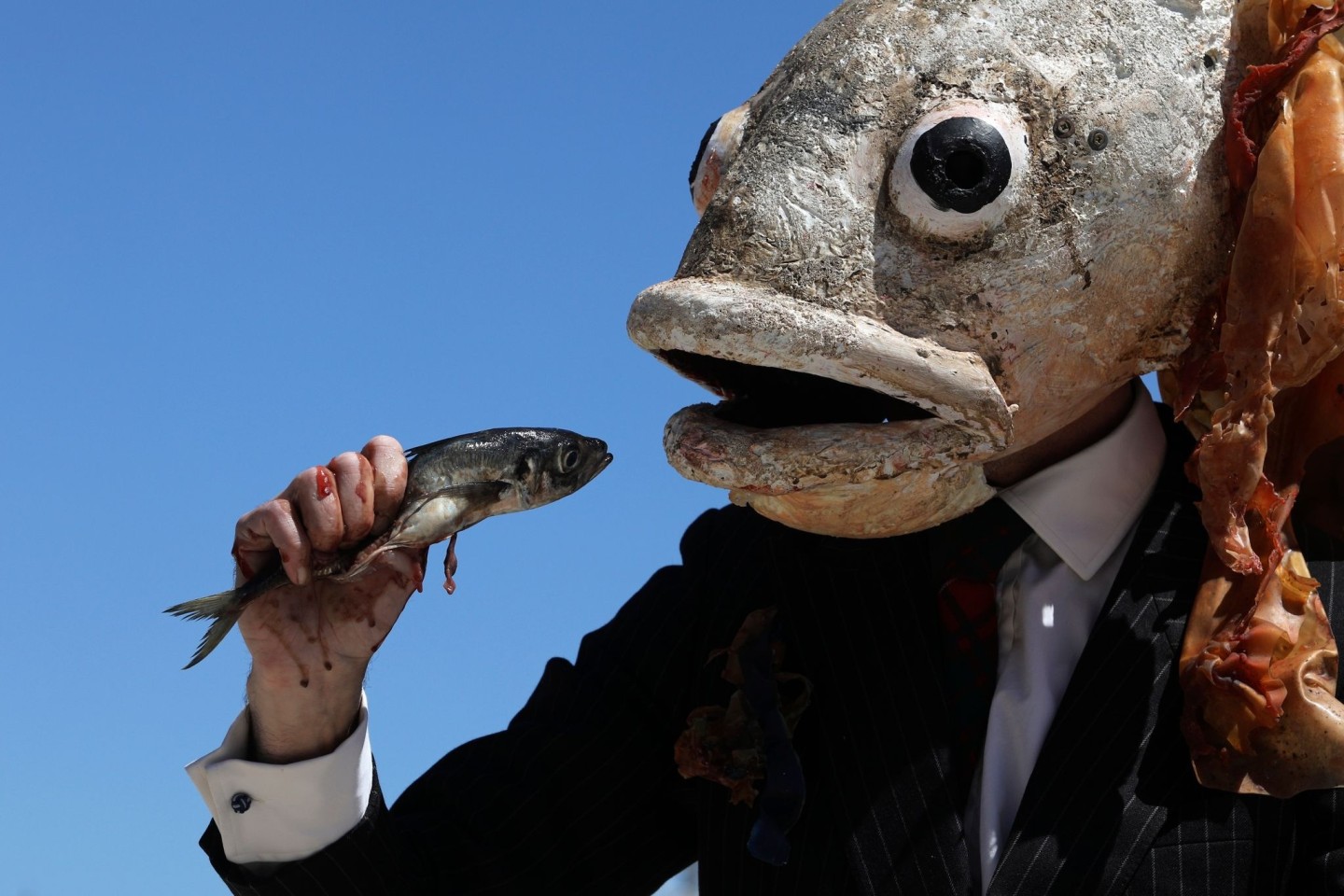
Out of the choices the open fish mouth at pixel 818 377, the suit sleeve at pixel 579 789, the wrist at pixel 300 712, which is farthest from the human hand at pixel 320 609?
the open fish mouth at pixel 818 377

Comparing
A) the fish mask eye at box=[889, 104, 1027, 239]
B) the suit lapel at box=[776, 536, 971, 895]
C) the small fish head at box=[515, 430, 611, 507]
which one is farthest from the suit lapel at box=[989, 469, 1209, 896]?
the small fish head at box=[515, 430, 611, 507]

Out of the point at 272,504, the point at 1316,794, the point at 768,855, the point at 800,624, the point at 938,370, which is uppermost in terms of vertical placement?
the point at 272,504

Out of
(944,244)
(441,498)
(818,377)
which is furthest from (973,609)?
(441,498)

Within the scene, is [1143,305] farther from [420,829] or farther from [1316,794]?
[420,829]

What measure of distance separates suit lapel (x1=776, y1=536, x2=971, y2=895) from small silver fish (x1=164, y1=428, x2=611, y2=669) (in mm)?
619

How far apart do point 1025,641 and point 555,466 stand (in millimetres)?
945

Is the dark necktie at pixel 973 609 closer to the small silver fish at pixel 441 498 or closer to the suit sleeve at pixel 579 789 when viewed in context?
the suit sleeve at pixel 579 789

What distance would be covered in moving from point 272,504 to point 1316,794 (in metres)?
1.91

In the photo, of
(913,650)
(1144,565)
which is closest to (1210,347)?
(1144,565)

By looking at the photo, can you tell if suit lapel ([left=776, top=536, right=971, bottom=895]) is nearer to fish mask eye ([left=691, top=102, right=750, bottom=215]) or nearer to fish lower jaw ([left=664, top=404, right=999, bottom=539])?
fish lower jaw ([left=664, top=404, right=999, bottom=539])

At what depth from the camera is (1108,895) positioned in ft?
10.3

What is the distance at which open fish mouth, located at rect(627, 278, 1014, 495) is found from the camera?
9.70 feet

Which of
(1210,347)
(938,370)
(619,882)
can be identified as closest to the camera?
(938,370)

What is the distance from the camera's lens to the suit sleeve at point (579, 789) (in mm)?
3656
